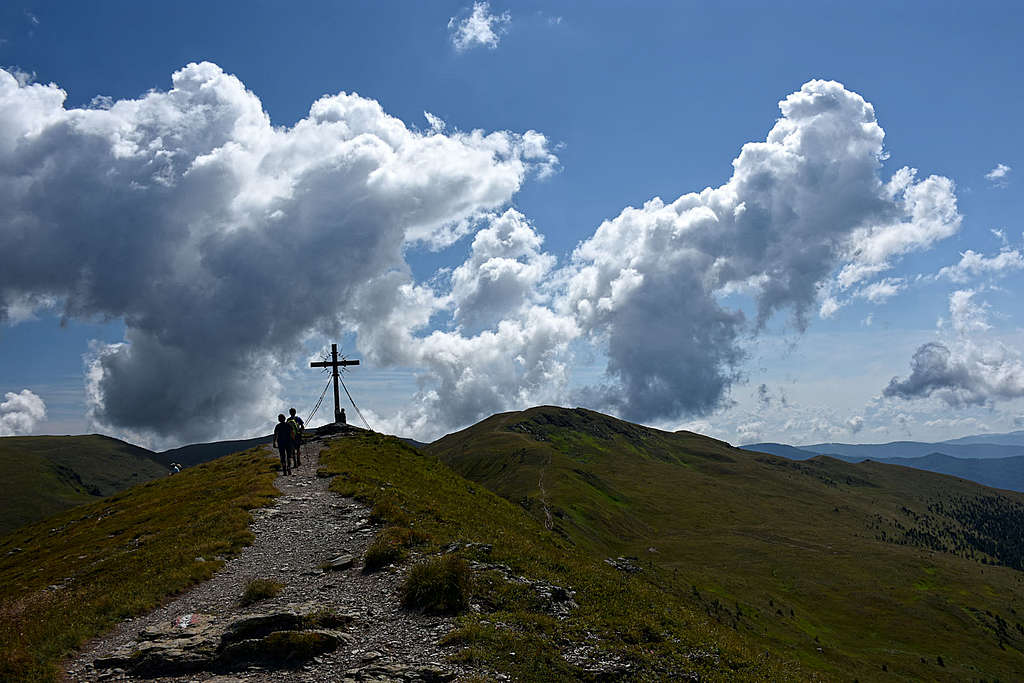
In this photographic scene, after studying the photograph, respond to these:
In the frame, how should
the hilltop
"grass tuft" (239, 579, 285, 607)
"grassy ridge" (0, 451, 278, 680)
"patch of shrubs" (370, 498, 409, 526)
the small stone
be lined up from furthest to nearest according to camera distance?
"patch of shrubs" (370, 498, 409, 526) → the small stone → "grass tuft" (239, 579, 285, 607) → "grassy ridge" (0, 451, 278, 680) → the hilltop

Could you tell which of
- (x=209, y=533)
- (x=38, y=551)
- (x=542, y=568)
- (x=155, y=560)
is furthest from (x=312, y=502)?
(x=38, y=551)

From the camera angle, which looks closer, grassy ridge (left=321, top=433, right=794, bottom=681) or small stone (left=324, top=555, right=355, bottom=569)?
grassy ridge (left=321, top=433, right=794, bottom=681)

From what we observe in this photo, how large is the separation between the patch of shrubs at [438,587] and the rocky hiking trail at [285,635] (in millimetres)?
385

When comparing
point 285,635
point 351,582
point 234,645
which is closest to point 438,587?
point 351,582

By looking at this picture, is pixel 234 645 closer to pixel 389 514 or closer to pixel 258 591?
pixel 258 591

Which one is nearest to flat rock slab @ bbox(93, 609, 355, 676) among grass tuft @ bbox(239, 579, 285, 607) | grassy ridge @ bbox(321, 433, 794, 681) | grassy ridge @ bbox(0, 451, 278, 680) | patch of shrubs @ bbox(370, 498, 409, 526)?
grassy ridge @ bbox(0, 451, 278, 680)

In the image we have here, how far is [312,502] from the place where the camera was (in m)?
33.1

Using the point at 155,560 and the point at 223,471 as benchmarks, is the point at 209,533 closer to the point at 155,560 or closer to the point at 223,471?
the point at 155,560

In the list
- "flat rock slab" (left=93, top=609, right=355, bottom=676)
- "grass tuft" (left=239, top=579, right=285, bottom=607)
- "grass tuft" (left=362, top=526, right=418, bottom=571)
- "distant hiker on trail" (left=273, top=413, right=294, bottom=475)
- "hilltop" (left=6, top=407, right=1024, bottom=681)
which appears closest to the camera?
"flat rock slab" (left=93, top=609, right=355, bottom=676)

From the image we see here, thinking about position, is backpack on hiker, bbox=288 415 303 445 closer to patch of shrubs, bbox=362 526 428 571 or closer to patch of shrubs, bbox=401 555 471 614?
patch of shrubs, bbox=362 526 428 571

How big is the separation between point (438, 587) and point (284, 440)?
3027 cm

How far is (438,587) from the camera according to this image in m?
17.6

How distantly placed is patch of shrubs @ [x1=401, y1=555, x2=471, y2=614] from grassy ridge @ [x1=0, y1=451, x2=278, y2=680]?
909cm

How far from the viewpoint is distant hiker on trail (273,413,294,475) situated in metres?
43.6
